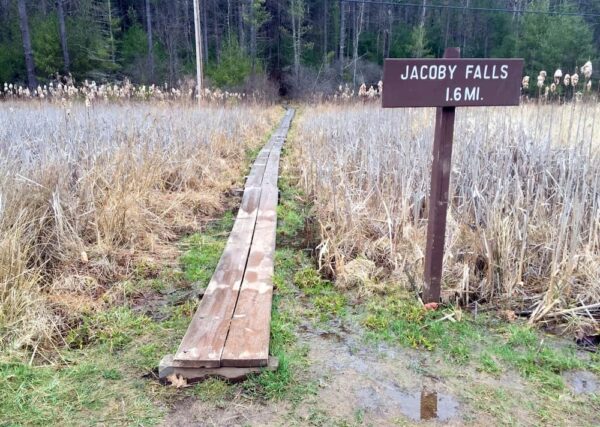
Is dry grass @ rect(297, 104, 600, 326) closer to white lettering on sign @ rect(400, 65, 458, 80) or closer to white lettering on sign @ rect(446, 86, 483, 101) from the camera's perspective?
white lettering on sign @ rect(446, 86, 483, 101)

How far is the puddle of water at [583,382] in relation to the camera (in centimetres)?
197

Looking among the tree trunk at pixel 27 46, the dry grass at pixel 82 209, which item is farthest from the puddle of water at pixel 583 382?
the tree trunk at pixel 27 46

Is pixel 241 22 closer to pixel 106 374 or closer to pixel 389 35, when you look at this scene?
pixel 389 35

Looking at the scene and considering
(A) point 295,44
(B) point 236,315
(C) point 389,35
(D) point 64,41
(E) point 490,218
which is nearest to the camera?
(B) point 236,315

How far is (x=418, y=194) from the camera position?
3459mm

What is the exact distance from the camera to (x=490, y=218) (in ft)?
9.52

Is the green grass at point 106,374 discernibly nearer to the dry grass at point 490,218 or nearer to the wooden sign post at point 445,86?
the dry grass at point 490,218

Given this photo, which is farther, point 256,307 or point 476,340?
point 256,307

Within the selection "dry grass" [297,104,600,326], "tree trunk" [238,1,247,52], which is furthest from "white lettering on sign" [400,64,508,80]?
"tree trunk" [238,1,247,52]

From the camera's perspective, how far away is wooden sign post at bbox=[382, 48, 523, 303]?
2271 millimetres

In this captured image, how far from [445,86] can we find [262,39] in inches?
1196

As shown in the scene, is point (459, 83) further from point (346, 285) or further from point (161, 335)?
point (161, 335)

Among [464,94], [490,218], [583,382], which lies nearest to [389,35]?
[490,218]

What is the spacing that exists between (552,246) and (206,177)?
149 inches
